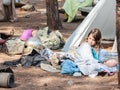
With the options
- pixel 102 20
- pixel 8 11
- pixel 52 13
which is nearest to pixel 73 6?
pixel 8 11

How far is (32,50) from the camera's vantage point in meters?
7.41

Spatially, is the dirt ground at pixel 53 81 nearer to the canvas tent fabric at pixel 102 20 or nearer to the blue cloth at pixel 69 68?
the blue cloth at pixel 69 68

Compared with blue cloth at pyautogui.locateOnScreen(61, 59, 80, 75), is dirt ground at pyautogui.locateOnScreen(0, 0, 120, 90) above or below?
below

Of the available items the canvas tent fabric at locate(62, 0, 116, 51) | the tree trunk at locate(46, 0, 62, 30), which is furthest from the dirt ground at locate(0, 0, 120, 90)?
the tree trunk at locate(46, 0, 62, 30)

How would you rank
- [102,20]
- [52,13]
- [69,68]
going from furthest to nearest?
[52,13], [102,20], [69,68]

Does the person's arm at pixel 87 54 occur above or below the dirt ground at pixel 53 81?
above

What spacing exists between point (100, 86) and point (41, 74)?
1100 mm

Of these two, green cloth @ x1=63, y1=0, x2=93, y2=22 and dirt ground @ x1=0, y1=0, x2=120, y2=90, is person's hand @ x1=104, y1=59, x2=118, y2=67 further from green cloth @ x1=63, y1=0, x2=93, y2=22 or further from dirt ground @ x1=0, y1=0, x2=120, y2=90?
green cloth @ x1=63, y1=0, x2=93, y2=22

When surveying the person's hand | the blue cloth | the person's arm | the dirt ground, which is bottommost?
the dirt ground

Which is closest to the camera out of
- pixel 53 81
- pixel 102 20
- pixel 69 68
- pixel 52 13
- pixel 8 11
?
pixel 53 81

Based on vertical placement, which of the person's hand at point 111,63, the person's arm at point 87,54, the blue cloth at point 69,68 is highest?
the person's arm at point 87,54

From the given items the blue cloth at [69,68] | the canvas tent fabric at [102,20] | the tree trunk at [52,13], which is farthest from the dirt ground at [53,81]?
the tree trunk at [52,13]

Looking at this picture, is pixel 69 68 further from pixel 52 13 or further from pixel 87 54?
pixel 52 13

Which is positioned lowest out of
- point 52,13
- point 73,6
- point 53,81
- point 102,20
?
point 53,81
